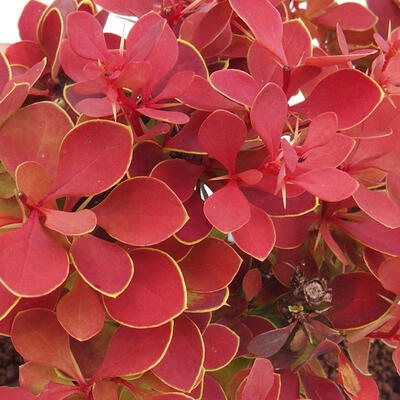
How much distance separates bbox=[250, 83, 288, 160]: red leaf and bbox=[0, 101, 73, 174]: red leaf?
141 millimetres

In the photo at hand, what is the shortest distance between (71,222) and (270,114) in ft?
0.46

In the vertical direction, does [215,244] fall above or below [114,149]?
below

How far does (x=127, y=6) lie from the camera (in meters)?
0.48

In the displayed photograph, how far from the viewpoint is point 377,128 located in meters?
0.45

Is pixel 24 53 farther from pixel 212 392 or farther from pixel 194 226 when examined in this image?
pixel 212 392

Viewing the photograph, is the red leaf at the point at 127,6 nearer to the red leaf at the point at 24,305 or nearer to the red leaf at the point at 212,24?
the red leaf at the point at 212,24

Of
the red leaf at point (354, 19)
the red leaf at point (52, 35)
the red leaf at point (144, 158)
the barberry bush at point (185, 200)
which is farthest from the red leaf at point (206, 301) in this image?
the red leaf at point (354, 19)

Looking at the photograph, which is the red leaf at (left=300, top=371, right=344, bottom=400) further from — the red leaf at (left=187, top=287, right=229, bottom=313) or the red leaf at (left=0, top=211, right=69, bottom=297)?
the red leaf at (left=0, top=211, right=69, bottom=297)

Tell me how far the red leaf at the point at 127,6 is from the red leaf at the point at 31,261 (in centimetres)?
21

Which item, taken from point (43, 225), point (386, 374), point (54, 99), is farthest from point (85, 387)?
point (386, 374)

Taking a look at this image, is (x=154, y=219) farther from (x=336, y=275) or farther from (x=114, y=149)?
(x=336, y=275)

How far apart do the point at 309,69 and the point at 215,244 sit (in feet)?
0.49

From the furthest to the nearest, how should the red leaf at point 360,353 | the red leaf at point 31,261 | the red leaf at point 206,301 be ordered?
the red leaf at point 360,353
the red leaf at point 206,301
the red leaf at point 31,261

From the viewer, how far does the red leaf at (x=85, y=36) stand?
365 mm
